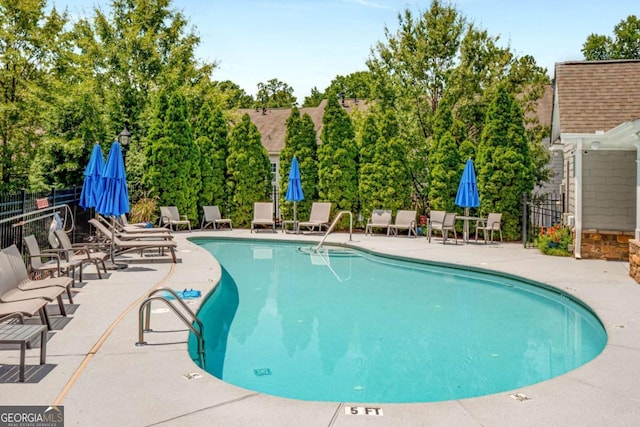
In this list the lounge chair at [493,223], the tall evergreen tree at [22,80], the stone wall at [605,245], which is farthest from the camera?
the tall evergreen tree at [22,80]

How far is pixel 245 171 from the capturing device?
21.0m

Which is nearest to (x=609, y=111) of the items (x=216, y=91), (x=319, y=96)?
(x=216, y=91)

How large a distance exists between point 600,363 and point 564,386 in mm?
924

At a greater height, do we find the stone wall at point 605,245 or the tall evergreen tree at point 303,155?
the tall evergreen tree at point 303,155

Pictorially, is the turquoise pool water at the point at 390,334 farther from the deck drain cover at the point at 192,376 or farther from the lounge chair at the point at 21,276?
the lounge chair at the point at 21,276

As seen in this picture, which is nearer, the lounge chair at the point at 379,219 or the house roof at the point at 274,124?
the lounge chair at the point at 379,219

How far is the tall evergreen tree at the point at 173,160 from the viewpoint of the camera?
19.6 m

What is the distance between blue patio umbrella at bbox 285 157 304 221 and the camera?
19.1 m

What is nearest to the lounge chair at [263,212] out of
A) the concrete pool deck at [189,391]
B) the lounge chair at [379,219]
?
Result: the lounge chair at [379,219]

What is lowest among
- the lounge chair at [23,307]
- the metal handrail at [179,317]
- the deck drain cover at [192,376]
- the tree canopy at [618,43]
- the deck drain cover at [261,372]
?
the deck drain cover at [261,372]

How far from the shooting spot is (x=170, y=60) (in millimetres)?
32094

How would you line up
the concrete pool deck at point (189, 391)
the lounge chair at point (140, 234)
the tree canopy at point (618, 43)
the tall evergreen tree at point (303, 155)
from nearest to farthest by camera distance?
1. the concrete pool deck at point (189, 391)
2. the lounge chair at point (140, 234)
3. the tall evergreen tree at point (303, 155)
4. the tree canopy at point (618, 43)

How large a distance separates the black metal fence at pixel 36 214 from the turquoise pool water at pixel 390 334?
3914 mm

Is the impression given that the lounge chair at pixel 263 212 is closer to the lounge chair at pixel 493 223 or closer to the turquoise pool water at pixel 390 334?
the turquoise pool water at pixel 390 334
